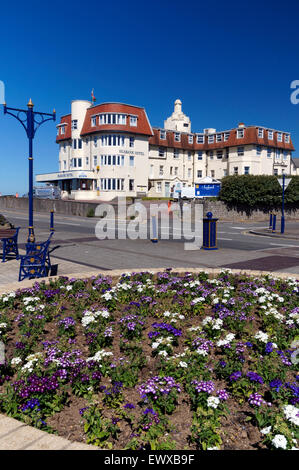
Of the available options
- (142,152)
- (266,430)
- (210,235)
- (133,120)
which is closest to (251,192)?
(142,152)

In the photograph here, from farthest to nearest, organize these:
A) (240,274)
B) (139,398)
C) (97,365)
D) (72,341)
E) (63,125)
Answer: (63,125)
(240,274)
(72,341)
(97,365)
(139,398)

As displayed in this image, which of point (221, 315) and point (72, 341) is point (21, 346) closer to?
point (72, 341)

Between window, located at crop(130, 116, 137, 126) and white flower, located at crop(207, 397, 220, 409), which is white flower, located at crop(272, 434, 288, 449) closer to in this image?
white flower, located at crop(207, 397, 220, 409)

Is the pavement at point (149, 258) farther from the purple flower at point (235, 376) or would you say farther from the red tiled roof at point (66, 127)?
the red tiled roof at point (66, 127)

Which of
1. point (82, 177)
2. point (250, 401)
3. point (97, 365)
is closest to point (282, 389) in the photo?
point (250, 401)

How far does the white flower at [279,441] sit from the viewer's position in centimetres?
242

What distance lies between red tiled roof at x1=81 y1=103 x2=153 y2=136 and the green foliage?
62.7 feet

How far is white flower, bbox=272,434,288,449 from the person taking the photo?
2.42 metres

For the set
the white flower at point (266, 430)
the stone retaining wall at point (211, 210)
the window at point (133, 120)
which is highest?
the window at point (133, 120)

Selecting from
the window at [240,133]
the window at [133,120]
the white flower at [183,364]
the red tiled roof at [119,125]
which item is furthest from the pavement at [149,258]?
the window at [240,133]

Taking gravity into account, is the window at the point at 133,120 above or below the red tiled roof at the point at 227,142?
above

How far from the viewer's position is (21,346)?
13.5ft

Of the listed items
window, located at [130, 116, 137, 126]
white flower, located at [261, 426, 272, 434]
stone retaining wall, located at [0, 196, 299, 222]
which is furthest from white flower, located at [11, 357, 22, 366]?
window, located at [130, 116, 137, 126]
